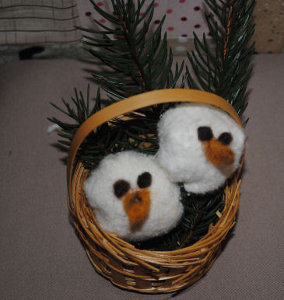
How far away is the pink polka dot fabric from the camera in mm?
947

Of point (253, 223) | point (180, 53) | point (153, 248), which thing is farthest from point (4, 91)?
point (253, 223)

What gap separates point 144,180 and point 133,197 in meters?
0.04

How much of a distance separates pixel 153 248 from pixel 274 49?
2.53 feet

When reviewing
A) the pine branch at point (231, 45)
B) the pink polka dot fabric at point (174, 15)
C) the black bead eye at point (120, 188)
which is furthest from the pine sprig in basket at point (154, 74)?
the pink polka dot fabric at point (174, 15)

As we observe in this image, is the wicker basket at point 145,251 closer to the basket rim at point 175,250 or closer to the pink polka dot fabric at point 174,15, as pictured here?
the basket rim at point 175,250

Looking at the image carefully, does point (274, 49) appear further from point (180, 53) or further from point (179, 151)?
point (179, 151)

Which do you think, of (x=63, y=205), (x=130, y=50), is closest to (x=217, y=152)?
(x=130, y=50)

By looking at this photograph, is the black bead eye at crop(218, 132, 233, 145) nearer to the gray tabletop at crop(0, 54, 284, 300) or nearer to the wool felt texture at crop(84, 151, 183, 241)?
the wool felt texture at crop(84, 151, 183, 241)

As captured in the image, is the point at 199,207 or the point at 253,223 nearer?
the point at 199,207

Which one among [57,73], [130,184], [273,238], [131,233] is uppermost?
[57,73]

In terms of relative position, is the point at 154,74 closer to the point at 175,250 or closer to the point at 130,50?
the point at 130,50

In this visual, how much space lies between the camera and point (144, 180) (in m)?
0.62

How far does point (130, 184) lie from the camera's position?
62cm

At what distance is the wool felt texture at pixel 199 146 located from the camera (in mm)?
590
